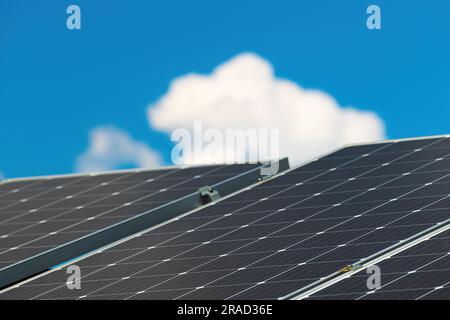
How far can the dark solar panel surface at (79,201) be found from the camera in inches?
2082

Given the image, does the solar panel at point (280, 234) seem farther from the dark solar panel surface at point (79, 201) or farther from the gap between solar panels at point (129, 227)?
the dark solar panel surface at point (79, 201)

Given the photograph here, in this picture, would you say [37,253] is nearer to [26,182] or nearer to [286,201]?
[286,201]

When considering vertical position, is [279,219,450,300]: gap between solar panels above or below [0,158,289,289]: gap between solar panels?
below

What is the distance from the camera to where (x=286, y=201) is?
51.2 metres

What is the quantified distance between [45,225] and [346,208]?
13612 millimetres

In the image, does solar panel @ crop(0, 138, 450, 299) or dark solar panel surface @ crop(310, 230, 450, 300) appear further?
solar panel @ crop(0, 138, 450, 299)

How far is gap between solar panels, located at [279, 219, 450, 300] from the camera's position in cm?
4038

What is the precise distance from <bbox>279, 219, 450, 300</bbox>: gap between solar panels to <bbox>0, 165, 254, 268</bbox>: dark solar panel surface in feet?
45.6

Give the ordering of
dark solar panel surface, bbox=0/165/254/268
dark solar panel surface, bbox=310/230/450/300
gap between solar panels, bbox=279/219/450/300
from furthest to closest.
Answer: dark solar panel surface, bbox=0/165/254/268 < gap between solar panels, bbox=279/219/450/300 < dark solar panel surface, bbox=310/230/450/300

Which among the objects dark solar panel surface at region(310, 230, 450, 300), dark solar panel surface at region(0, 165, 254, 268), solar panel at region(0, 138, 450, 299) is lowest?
dark solar panel surface at region(310, 230, 450, 300)

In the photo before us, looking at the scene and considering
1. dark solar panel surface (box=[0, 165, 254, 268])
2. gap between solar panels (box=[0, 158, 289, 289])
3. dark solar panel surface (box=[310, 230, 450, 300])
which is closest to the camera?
dark solar panel surface (box=[310, 230, 450, 300])

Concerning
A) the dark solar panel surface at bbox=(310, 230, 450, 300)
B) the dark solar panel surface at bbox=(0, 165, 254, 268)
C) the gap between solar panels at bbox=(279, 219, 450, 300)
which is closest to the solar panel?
the gap between solar panels at bbox=(279, 219, 450, 300)

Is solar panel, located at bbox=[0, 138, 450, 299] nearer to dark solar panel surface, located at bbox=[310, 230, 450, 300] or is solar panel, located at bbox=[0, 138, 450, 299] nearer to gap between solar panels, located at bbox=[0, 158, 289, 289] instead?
gap between solar panels, located at bbox=[0, 158, 289, 289]

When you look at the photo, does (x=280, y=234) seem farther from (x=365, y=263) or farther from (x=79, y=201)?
(x=79, y=201)
